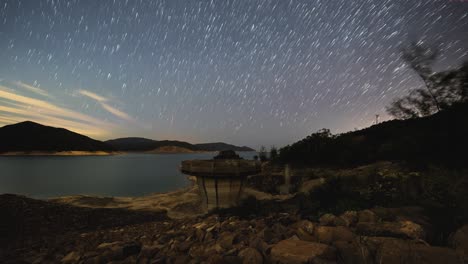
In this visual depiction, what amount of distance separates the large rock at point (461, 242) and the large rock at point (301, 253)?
1.21 m

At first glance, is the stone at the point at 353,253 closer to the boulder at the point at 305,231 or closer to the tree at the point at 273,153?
the boulder at the point at 305,231

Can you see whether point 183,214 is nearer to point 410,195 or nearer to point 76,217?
point 76,217

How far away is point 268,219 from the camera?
14.6 feet

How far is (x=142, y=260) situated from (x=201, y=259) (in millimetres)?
1067

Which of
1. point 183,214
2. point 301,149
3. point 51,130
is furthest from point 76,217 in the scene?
point 51,130

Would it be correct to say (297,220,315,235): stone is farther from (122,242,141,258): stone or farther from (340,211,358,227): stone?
(122,242,141,258): stone

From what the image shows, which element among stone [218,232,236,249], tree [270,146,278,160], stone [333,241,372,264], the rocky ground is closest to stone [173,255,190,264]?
the rocky ground

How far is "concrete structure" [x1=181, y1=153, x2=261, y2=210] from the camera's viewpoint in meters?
6.33

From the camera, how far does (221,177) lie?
21.0 feet

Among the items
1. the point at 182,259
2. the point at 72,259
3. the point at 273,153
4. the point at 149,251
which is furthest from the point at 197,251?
the point at 273,153

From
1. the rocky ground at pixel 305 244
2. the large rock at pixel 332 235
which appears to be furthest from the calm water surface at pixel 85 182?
the large rock at pixel 332 235

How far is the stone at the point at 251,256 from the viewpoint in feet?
9.11

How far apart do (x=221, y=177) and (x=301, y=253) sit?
12.9 feet

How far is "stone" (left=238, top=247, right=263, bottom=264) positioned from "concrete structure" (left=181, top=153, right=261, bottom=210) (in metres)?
3.37
